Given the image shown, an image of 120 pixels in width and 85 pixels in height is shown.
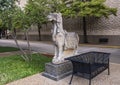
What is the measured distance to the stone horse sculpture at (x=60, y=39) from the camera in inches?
251

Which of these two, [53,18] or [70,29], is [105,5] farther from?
[53,18]

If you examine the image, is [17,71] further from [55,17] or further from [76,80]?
[55,17]

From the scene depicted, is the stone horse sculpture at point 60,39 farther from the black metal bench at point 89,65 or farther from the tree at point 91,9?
the tree at point 91,9

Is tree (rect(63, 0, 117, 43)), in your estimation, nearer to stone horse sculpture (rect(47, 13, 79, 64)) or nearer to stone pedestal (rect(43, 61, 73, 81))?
stone horse sculpture (rect(47, 13, 79, 64))

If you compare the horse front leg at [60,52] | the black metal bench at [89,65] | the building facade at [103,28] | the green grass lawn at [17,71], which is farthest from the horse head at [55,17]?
the building facade at [103,28]

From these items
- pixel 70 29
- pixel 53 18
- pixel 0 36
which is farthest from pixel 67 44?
pixel 0 36

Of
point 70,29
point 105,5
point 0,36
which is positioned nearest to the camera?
point 105,5

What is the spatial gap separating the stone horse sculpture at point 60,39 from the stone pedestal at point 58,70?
0.65 ft

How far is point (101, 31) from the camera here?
18.0 meters

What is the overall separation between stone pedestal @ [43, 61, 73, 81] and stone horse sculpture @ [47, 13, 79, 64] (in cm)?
20

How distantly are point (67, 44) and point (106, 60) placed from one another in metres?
1.48

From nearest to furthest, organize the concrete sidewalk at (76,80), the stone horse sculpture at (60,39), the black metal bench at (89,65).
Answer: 1. the black metal bench at (89,65)
2. the concrete sidewalk at (76,80)
3. the stone horse sculpture at (60,39)

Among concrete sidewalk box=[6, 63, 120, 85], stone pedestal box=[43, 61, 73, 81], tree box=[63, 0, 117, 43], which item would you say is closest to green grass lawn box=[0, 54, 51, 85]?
concrete sidewalk box=[6, 63, 120, 85]

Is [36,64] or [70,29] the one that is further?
[70,29]
